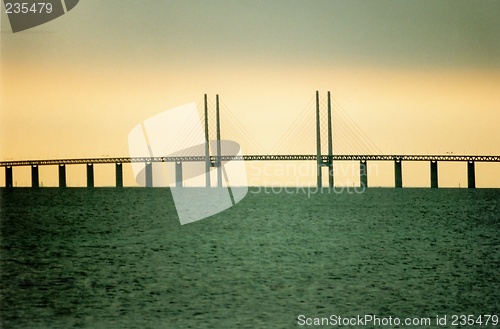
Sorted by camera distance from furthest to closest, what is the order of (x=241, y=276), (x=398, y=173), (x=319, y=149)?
(x=398, y=173) → (x=319, y=149) → (x=241, y=276)

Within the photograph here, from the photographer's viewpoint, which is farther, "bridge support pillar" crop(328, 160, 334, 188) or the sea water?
"bridge support pillar" crop(328, 160, 334, 188)

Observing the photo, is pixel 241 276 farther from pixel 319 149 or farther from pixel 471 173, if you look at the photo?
pixel 471 173

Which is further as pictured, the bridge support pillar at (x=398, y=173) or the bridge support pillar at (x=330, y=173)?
the bridge support pillar at (x=398, y=173)

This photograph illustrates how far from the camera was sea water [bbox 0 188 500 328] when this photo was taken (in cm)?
1333

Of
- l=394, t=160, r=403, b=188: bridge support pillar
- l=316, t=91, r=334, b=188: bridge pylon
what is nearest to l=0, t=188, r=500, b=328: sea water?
l=316, t=91, r=334, b=188: bridge pylon

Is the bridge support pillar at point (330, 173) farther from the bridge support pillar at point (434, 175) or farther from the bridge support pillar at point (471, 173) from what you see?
the bridge support pillar at point (471, 173)

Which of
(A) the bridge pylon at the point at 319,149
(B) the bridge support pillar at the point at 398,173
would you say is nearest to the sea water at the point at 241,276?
(A) the bridge pylon at the point at 319,149

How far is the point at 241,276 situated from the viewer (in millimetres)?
17469

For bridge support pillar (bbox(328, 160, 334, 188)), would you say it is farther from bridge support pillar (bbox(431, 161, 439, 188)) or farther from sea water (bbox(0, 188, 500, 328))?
sea water (bbox(0, 188, 500, 328))

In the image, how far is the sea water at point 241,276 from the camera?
43.7 ft

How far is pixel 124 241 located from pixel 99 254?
4.19 meters

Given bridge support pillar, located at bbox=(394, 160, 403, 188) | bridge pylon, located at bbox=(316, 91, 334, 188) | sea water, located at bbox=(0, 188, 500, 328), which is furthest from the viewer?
bridge support pillar, located at bbox=(394, 160, 403, 188)

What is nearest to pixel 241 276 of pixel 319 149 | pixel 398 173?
pixel 319 149

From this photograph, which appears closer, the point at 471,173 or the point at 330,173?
the point at 330,173
